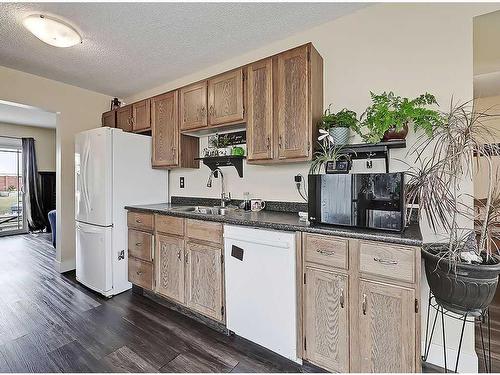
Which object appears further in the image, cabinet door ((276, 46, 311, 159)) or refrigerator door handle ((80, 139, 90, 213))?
refrigerator door handle ((80, 139, 90, 213))

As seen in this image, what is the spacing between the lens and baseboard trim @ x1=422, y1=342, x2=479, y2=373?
1.60m

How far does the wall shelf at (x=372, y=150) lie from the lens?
1719 millimetres

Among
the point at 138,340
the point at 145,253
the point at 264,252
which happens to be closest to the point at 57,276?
the point at 145,253

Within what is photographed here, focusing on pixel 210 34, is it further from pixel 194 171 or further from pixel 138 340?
pixel 138 340

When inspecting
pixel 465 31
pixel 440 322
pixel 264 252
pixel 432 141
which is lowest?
pixel 440 322

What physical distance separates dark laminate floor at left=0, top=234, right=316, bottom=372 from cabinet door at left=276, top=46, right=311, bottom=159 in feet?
4.99

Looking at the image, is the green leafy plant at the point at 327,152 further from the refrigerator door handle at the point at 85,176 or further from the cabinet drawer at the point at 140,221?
the refrigerator door handle at the point at 85,176

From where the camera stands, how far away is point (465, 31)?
5.39ft

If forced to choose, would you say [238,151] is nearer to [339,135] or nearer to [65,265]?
→ [339,135]

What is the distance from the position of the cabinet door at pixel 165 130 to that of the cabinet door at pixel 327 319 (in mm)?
1987

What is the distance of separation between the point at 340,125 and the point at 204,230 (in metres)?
1.36

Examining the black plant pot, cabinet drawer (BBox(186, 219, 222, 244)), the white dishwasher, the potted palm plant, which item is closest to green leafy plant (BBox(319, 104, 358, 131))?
the potted palm plant

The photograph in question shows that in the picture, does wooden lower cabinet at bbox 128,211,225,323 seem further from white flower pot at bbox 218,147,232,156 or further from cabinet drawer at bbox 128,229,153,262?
white flower pot at bbox 218,147,232,156

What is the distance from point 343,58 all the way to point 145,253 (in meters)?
2.62
